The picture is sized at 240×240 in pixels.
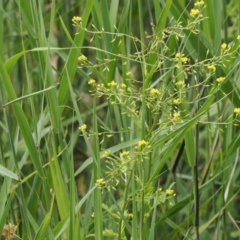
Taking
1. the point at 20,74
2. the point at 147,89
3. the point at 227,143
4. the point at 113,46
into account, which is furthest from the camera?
the point at 20,74

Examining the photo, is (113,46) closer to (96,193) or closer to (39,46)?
(39,46)

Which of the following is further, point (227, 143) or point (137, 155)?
point (227, 143)

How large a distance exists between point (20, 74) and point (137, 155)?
1.06m

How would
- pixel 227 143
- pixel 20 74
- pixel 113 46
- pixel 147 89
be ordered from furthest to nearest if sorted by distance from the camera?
pixel 20 74 → pixel 227 143 → pixel 113 46 → pixel 147 89

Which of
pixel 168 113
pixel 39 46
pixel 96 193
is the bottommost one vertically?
pixel 96 193

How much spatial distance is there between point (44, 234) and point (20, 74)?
1.00 m

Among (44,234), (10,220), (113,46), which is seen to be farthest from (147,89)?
(10,220)

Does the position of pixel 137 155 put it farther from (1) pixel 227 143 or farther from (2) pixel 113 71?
(1) pixel 227 143

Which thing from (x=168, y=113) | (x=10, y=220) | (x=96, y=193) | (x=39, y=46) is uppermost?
(x=39, y=46)

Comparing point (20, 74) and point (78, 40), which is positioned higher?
point (78, 40)

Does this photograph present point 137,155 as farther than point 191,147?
No

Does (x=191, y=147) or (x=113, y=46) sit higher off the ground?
(x=113, y=46)

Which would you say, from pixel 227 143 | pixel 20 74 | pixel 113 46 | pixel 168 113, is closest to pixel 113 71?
pixel 113 46

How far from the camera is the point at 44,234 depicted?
1170 mm
